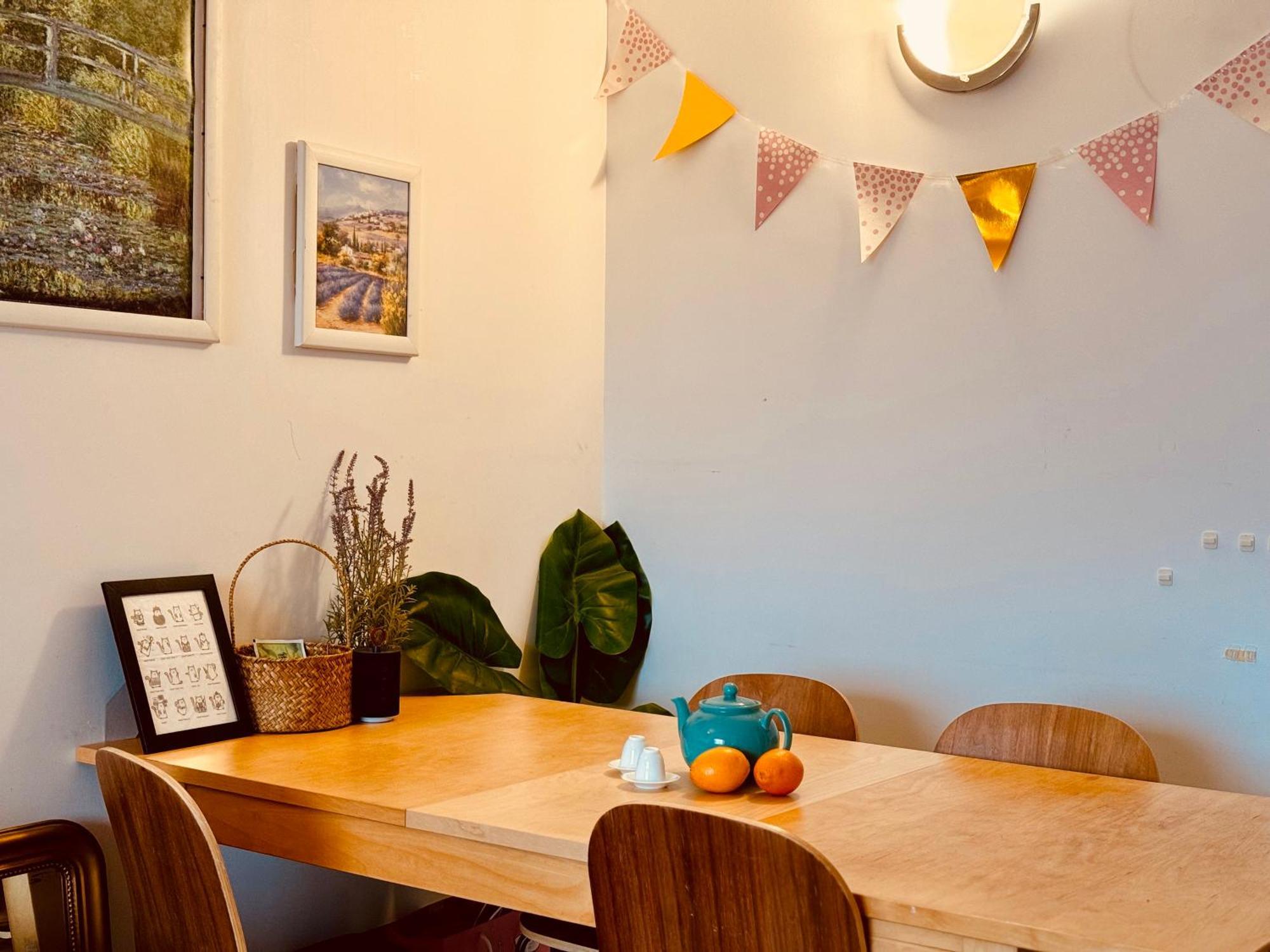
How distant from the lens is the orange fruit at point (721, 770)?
183 centimetres

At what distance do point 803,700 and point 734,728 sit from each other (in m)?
0.67

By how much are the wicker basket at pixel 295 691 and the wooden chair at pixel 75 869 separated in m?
0.34

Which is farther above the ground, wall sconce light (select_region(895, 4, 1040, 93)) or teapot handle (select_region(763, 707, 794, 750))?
wall sconce light (select_region(895, 4, 1040, 93))

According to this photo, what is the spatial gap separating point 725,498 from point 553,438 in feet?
1.48

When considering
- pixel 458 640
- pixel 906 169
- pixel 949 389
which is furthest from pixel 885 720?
pixel 906 169

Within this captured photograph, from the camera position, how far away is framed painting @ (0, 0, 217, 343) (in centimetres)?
207

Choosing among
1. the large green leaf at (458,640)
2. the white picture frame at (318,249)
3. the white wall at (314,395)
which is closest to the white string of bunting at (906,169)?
the white wall at (314,395)

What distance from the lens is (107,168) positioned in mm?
2188

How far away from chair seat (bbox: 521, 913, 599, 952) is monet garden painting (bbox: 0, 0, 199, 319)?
4.08 feet

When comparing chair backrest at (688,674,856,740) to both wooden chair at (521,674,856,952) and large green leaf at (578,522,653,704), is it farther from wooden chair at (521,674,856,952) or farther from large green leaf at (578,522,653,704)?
large green leaf at (578,522,653,704)

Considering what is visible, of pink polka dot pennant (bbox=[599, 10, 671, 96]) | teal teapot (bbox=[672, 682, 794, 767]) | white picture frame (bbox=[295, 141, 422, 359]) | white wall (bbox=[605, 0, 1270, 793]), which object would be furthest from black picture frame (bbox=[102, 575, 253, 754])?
pink polka dot pennant (bbox=[599, 10, 671, 96])

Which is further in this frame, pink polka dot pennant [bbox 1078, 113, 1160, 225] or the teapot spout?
pink polka dot pennant [bbox 1078, 113, 1160, 225]

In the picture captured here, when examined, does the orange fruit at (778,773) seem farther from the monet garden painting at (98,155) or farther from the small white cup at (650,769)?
the monet garden painting at (98,155)

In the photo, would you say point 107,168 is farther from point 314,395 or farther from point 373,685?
point 373,685
